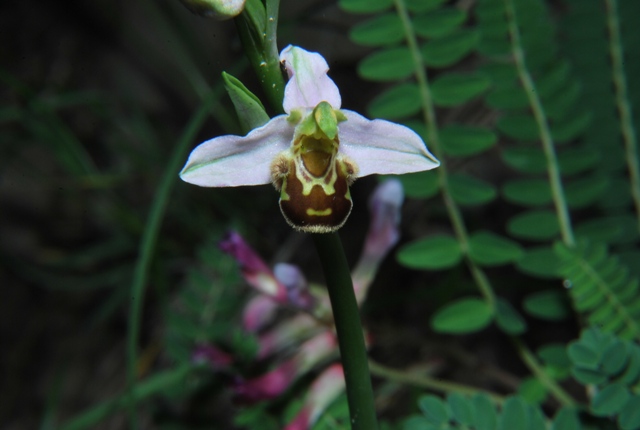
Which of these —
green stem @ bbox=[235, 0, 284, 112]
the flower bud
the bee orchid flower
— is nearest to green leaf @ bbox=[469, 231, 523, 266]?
the bee orchid flower

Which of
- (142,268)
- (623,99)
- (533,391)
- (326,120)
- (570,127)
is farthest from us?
(623,99)

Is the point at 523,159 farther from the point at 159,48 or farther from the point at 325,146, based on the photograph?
the point at 159,48

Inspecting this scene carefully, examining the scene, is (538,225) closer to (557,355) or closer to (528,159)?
(528,159)

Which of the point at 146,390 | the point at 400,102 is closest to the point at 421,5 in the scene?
the point at 400,102

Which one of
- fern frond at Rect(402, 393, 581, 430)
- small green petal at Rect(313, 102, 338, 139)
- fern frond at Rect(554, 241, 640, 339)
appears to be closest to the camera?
small green petal at Rect(313, 102, 338, 139)

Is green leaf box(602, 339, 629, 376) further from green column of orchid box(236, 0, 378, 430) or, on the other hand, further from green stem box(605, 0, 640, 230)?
green stem box(605, 0, 640, 230)

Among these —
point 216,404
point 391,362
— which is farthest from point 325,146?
point 216,404
